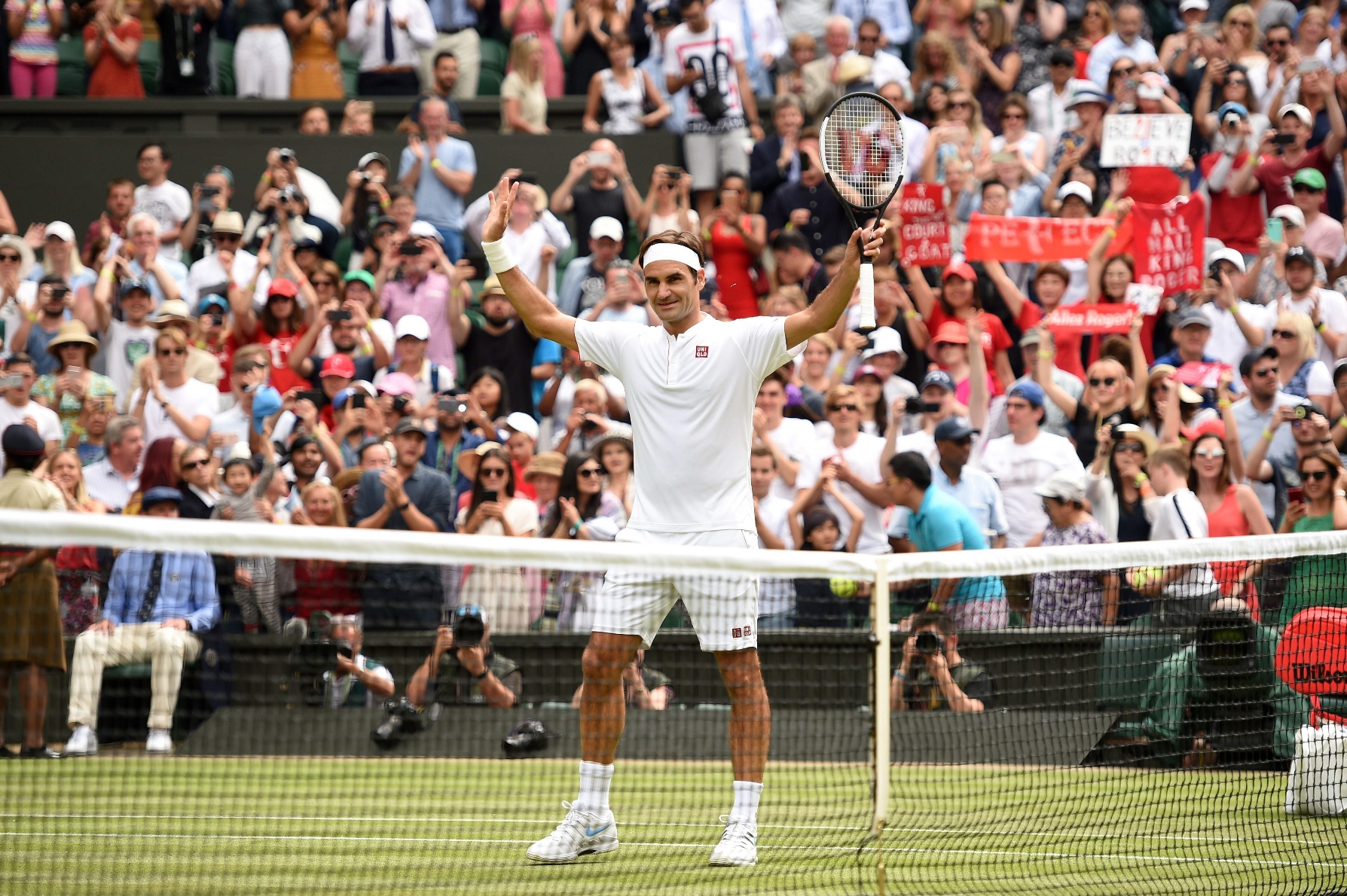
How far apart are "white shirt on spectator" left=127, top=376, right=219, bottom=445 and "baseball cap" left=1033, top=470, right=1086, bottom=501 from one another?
21.4ft

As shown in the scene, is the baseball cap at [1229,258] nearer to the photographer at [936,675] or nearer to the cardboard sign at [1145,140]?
the cardboard sign at [1145,140]

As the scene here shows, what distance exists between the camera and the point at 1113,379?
12.8 metres

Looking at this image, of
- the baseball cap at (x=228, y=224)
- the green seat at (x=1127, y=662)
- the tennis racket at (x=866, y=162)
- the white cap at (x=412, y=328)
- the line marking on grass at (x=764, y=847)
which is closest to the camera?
the line marking on grass at (x=764, y=847)

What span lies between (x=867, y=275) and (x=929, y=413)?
628 centimetres

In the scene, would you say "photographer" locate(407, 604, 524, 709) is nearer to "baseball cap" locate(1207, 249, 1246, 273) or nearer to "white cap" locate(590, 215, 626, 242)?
"white cap" locate(590, 215, 626, 242)

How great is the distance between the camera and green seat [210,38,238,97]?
19.4m

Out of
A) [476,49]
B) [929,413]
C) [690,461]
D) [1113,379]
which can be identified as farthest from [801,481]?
[476,49]

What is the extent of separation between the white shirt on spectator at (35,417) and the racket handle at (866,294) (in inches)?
341

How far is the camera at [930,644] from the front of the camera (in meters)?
8.23

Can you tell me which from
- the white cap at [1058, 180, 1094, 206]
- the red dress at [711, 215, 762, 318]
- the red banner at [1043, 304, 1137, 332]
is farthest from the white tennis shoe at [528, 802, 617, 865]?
the white cap at [1058, 180, 1094, 206]

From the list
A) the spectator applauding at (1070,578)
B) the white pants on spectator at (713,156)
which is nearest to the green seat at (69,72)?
the white pants on spectator at (713,156)

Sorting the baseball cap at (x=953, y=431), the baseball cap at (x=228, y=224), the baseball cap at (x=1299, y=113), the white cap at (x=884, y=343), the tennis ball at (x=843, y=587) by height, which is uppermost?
the baseball cap at (x=1299, y=113)

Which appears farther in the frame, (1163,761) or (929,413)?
(929,413)

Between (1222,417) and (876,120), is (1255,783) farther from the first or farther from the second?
(1222,417)
